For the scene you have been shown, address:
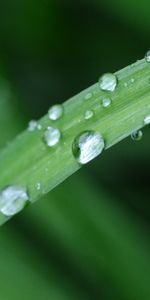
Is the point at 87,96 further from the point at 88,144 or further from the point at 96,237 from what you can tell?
the point at 96,237

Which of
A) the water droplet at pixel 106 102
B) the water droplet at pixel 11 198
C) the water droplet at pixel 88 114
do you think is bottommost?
the water droplet at pixel 11 198

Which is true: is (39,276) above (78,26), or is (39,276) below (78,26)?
below

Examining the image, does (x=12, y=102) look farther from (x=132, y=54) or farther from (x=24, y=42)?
(x=132, y=54)

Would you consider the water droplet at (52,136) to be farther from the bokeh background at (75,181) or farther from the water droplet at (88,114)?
the bokeh background at (75,181)

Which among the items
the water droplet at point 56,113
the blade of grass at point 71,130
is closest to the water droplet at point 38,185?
the blade of grass at point 71,130

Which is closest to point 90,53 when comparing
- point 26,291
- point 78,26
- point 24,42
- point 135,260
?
point 78,26

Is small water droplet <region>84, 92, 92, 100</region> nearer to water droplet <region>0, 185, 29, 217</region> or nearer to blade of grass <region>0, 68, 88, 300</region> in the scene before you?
water droplet <region>0, 185, 29, 217</region>

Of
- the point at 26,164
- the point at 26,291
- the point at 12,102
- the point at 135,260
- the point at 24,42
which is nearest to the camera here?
the point at 26,164
